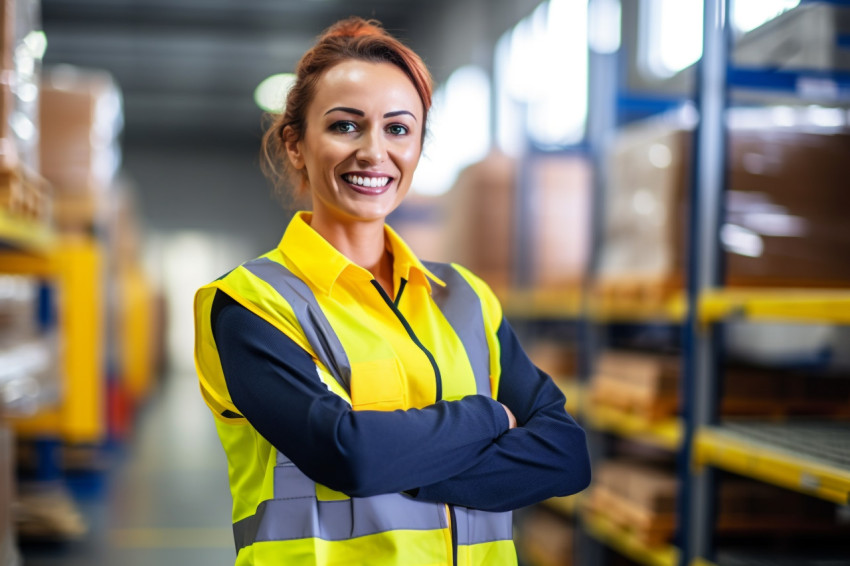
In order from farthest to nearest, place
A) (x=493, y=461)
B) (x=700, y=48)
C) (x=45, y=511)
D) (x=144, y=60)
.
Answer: (x=144, y=60)
(x=45, y=511)
(x=700, y=48)
(x=493, y=461)

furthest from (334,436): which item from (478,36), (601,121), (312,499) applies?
(478,36)

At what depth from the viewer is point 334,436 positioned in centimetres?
150

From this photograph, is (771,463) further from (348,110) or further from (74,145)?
(74,145)

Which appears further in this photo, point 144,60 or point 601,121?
point 144,60

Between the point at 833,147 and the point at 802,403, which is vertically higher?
the point at 833,147

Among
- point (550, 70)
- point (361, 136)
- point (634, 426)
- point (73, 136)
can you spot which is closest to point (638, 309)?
point (634, 426)

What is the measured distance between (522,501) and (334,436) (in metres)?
0.44

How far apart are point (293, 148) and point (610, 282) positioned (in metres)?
2.90

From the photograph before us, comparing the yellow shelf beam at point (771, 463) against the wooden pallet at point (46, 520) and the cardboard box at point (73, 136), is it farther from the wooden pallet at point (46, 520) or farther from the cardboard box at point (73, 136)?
the cardboard box at point (73, 136)

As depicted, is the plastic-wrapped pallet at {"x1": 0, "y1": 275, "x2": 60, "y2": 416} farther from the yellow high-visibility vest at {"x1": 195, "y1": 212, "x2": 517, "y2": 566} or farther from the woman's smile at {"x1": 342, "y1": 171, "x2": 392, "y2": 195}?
the woman's smile at {"x1": 342, "y1": 171, "x2": 392, "y2": 195}

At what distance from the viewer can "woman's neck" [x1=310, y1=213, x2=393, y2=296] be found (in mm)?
1782

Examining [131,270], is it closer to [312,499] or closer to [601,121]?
[601,121]

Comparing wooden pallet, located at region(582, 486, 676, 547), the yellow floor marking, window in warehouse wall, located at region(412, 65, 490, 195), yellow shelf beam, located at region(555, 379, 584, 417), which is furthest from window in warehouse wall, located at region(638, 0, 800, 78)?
the yellow floor marking

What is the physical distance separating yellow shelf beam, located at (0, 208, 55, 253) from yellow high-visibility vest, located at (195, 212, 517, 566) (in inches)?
84.3
